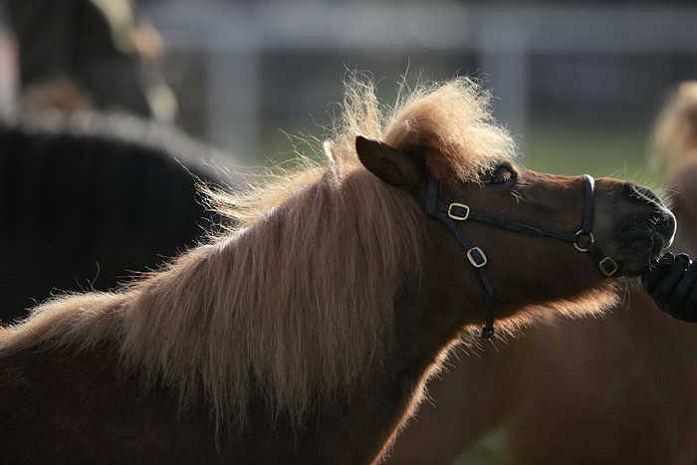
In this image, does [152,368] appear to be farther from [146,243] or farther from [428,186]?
[146,243]

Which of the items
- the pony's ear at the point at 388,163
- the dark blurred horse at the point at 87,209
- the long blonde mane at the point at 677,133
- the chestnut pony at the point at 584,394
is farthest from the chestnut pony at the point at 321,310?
the long blonde mane at the point at 677,133

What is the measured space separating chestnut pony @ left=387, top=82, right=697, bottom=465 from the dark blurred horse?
3.94 ft

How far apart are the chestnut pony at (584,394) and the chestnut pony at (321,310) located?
2.78 feet

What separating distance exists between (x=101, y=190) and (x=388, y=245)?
5.75ft

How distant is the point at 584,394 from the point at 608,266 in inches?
41.8

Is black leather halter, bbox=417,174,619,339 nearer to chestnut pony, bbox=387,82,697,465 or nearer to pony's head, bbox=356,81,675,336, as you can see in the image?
pony's head, bbox=356,81,675,336

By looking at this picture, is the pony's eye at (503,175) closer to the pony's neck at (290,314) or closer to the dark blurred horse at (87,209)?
the pony's neck at (290,314)

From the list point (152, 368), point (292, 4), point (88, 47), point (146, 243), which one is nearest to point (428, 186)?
point (152, 368)

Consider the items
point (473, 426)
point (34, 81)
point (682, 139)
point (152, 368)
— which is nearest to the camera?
point (152, 368)

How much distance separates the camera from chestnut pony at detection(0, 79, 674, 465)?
7.16ft

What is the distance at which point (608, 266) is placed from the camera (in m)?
2.35

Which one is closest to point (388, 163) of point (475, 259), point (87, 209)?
point (475, 259)

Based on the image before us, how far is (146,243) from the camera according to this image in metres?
3.56

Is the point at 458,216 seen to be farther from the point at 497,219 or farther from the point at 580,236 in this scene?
the point at 580,236
